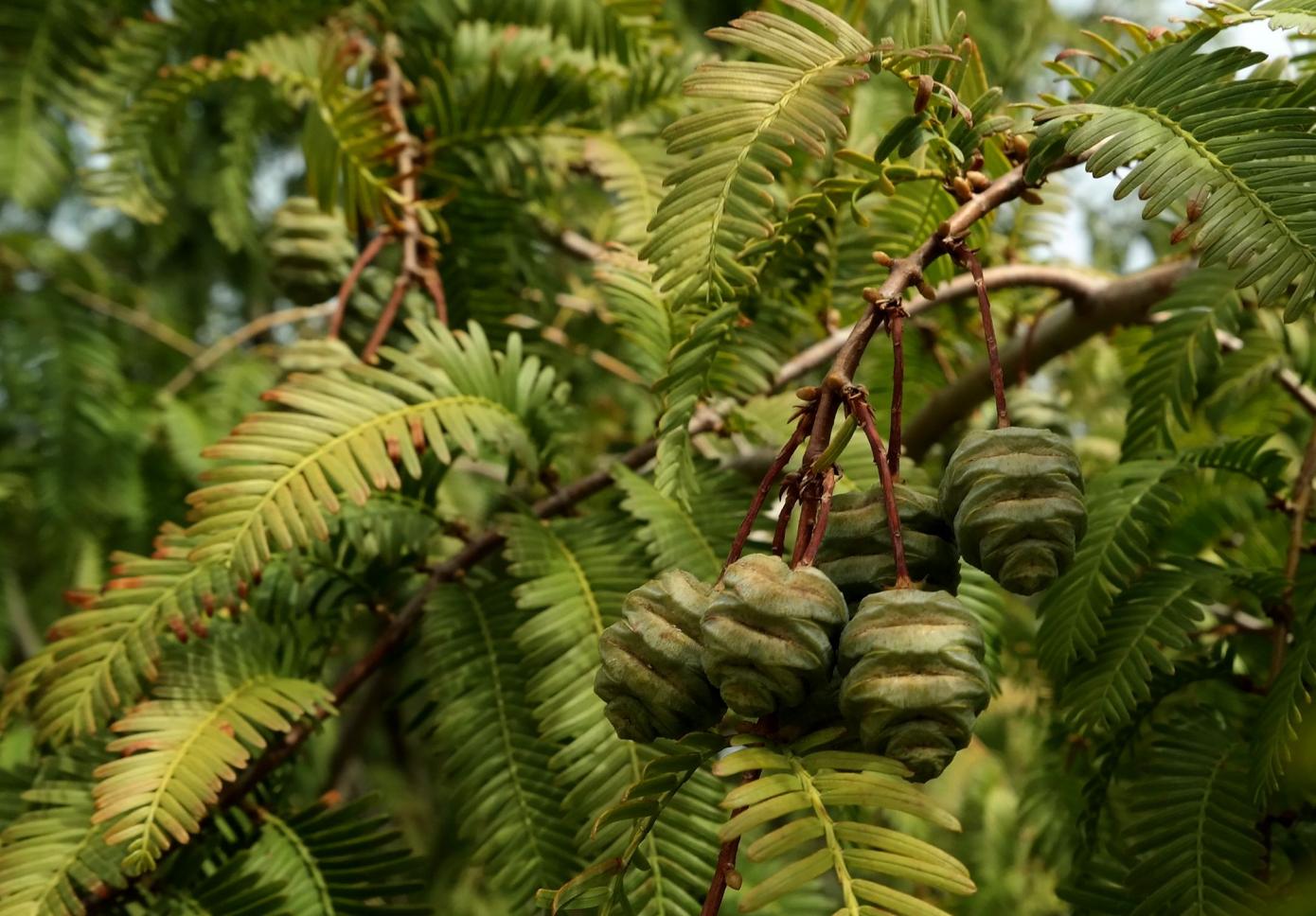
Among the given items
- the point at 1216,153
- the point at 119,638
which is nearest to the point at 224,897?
the point at 119,638

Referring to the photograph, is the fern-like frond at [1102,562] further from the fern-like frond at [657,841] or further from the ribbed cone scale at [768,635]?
the ribbed cone scale at [768,635]

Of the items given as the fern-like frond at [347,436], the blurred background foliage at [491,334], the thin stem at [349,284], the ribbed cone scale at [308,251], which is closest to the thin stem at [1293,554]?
the blurred background foliage at [491,334]

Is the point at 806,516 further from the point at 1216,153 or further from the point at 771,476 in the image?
the point at 1216,153

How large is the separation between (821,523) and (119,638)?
0.73 meters

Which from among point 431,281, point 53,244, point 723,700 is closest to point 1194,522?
point 723,700

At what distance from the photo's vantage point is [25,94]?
6.70 feet

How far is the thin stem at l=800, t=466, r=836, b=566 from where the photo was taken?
26.4 inches

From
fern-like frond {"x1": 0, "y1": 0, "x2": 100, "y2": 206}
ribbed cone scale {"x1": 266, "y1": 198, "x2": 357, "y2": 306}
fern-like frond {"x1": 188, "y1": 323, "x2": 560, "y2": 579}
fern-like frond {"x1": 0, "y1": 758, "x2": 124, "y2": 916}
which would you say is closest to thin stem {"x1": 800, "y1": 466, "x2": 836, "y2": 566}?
fern-like frond {"x1": 188, "y1": 323, "x2": 560, "y2": 579}

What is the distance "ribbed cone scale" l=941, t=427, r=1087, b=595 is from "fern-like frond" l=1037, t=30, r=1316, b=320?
161 millimetres

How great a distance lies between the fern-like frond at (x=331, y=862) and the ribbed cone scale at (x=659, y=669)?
0.50 metres

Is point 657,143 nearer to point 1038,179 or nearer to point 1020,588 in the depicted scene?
point 1038,179

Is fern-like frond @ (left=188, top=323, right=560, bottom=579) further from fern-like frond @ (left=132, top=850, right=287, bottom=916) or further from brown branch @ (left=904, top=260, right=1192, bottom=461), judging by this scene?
brown branch @ (left=904, top=260, right=1192, bottom=461)

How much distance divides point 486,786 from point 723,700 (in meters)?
0.45

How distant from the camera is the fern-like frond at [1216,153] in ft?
2.34
